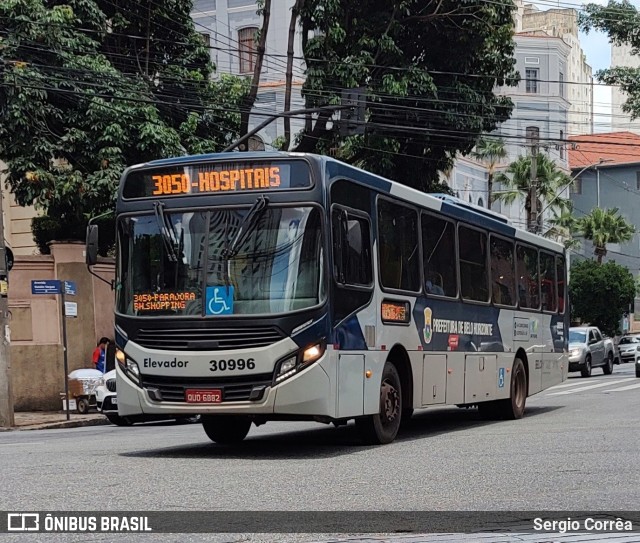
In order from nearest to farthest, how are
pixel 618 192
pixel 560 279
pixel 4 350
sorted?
1. pixel 4 350
2. pixel 560 279
3. pixel 618 192

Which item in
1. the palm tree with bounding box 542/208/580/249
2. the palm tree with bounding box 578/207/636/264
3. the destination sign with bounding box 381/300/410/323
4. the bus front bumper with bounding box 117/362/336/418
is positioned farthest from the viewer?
the palm tree with bounding box 578/207/636/264

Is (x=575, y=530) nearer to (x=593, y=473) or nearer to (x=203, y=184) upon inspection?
(x=593, y=473)

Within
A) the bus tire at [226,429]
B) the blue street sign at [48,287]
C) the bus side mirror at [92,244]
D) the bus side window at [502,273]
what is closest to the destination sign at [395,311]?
the bus tire at [226,429]

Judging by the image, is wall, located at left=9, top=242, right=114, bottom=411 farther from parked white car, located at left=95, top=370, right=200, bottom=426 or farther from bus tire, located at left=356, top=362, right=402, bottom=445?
bus tire, located at left=356, top=362, right=402, bottom=445

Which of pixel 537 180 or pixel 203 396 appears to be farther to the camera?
pixel 537 180

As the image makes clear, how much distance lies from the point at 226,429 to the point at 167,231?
2864 mm

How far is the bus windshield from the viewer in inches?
498

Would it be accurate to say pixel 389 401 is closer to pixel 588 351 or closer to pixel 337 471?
pixel 337 471

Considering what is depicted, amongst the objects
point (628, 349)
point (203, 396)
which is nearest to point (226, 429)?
point (203, 396)

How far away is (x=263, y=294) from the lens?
12609mm

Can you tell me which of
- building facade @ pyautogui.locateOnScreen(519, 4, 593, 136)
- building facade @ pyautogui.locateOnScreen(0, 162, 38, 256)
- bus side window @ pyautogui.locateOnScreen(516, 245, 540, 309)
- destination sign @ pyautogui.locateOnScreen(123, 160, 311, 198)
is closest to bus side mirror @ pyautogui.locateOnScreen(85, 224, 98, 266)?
destination sign @ pyautogui.locateOnScreen(123, 160, 311, 198)

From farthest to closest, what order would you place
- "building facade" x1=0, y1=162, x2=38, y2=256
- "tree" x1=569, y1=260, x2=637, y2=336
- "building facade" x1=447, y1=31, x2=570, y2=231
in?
"building facade" x1=447, y1=31, x2=570, y2=231, "tree" x1=569, y1=260, x2=637, y2=336, "building facade" x1=0, y1=162, x2=38, y2=256

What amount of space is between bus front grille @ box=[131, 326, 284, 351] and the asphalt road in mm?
1153

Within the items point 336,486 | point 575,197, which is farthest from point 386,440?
point 575,197
